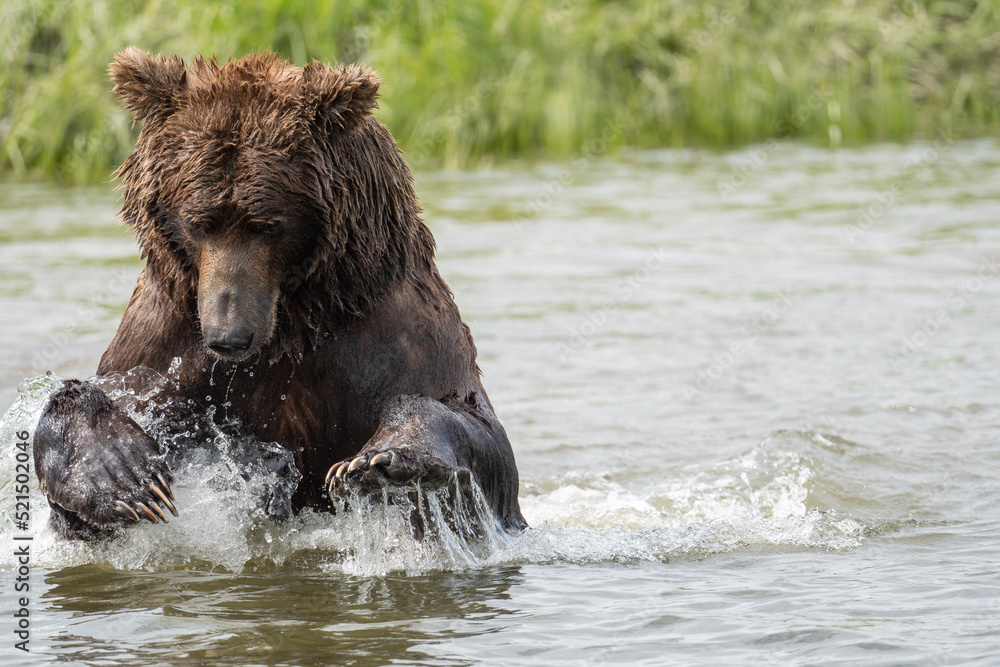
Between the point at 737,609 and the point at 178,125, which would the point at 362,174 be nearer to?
the point at 178,125

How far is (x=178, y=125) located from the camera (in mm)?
3953

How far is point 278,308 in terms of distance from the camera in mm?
4172

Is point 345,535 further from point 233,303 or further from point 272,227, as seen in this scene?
point 272,227

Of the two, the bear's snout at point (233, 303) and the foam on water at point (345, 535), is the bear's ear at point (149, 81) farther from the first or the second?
the foam on water at point (345, 535)

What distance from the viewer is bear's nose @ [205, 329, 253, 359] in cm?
382

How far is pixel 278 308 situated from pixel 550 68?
1329 centimetres

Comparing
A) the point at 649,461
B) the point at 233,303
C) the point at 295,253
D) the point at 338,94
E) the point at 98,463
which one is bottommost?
the point at 649,461
